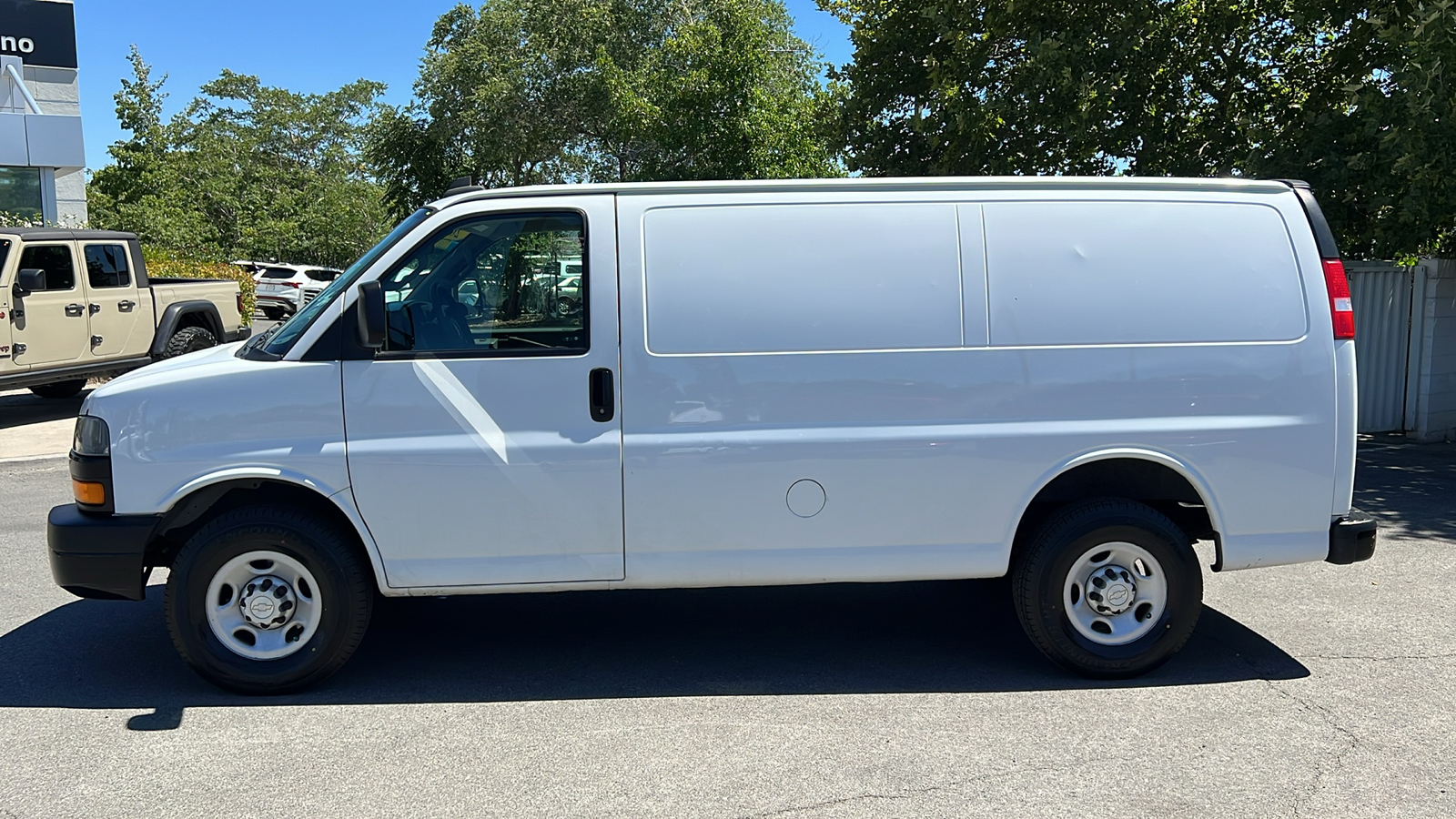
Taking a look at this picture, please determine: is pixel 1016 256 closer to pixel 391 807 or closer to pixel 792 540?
pixel 792 540

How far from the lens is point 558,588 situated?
4992 millimetres

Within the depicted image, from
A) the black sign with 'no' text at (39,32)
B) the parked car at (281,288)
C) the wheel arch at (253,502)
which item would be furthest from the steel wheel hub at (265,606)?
the parked car at (281,288)

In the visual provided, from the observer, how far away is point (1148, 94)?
13547 millimetres

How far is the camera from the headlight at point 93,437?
15.7 ft

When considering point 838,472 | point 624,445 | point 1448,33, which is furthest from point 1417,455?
point 624,445

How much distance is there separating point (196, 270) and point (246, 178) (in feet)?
91.8

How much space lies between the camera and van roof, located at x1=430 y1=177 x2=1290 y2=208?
499cm

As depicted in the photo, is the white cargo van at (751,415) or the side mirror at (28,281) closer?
the white cargo van at (751,415)

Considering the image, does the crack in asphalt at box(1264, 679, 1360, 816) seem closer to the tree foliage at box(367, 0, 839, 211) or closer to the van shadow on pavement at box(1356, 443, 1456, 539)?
the van shadow on pavement at box(1356, 443, 1456, 539)

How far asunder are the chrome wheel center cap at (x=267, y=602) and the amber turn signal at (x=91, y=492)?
68cm

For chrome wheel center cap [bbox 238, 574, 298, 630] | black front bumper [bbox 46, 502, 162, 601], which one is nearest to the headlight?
black front bumper [bbox 46, 502, 162, 601]

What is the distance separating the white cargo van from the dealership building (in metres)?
20.6

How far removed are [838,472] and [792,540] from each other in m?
0.35

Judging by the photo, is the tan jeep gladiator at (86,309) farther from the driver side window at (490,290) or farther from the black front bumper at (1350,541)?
the black front bumper at (1350,541)
